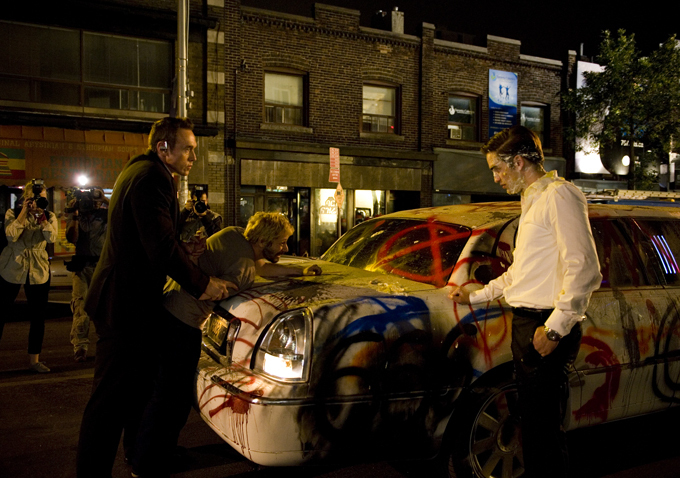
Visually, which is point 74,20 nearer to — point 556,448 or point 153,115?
point 153,115

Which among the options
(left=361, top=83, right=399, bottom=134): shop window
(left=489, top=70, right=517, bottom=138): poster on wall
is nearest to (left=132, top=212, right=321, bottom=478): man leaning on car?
(left=361, top=83, right=399, bottom=134): shop window

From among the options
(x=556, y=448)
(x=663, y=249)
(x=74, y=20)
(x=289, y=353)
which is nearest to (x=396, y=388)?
(x=289, y=353)

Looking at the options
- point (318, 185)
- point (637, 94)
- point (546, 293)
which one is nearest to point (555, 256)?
point (546, 293)

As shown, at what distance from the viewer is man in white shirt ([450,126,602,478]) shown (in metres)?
2.29

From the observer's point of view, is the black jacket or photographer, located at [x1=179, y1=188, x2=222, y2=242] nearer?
the black jacket

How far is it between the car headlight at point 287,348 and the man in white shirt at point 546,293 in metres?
1.01

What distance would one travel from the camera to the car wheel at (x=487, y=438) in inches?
110

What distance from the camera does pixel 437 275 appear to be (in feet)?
10.7

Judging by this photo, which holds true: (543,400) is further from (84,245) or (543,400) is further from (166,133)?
(84,245)

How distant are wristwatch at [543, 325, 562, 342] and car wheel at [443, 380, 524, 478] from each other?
57 cm

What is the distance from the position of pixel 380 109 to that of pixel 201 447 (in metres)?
14.9

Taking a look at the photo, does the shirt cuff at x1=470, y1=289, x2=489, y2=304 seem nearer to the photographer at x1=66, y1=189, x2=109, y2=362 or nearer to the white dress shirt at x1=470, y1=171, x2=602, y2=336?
the white dress shirt at x1=470, y1=171, x2=602, y2=336

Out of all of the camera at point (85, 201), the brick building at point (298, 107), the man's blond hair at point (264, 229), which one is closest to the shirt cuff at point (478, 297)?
the man's blond hair at point (264, 229)

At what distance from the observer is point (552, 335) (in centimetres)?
232
